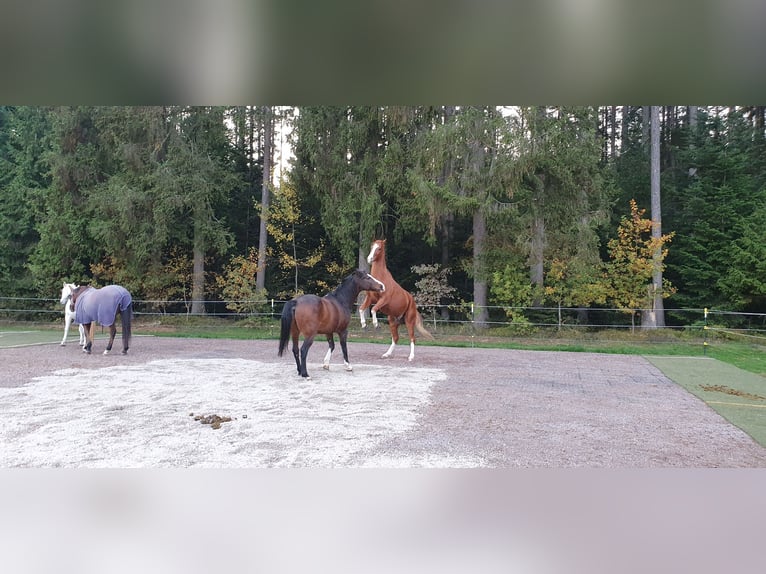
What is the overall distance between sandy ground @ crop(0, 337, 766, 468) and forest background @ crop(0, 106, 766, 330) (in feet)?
19.3

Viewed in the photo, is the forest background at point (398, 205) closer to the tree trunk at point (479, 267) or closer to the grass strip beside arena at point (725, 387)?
the tree trunk at point (479, 267)

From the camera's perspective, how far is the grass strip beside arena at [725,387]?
446cm

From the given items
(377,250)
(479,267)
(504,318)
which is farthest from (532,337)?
(377,250)

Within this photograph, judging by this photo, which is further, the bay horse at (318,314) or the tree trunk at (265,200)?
the tree trunk at (265,200)

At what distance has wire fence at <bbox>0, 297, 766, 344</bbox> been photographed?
39.9 feet

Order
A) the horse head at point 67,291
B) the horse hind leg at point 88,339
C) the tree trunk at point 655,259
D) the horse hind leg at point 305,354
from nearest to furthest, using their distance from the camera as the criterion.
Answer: the horse hind leg at point 305,354
the horse hind leg at point 88,339
the horse head at point 67,291
the tree trunk at point 655,259

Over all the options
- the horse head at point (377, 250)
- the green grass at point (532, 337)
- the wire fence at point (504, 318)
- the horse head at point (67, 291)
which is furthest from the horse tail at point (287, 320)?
the wire fence at point (504, 318)

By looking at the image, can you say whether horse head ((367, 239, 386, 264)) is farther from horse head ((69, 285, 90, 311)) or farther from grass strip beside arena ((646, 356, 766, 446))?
horse head ((69, 285, 90, 311))

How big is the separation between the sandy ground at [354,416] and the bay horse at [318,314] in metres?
0.49

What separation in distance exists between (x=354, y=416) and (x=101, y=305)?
5526 millimetres
